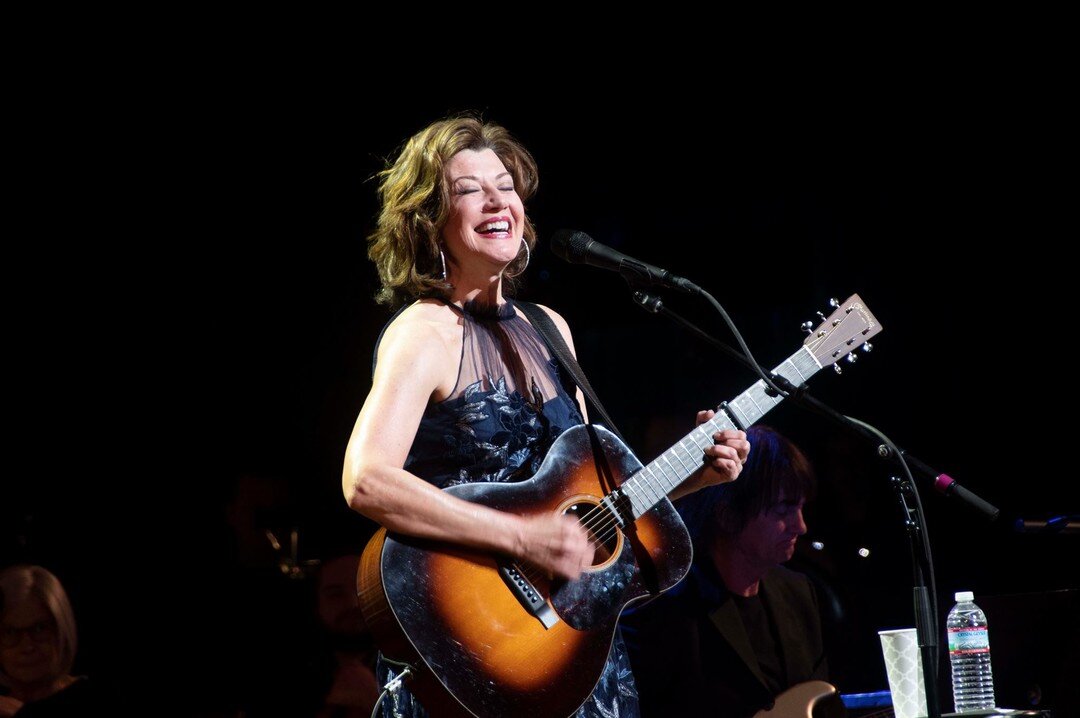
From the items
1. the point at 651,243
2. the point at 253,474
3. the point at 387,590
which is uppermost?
the point at 651,243

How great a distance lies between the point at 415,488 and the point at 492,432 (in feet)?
1.00

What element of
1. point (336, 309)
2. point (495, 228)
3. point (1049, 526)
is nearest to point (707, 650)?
point (1049, 526)

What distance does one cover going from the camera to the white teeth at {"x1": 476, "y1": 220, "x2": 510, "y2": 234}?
2908mm

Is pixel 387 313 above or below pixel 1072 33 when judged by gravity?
below

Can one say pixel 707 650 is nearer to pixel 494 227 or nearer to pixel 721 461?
pixel 721 461

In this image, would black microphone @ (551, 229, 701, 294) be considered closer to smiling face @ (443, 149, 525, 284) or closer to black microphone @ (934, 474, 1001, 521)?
smiling face @ (443, 149, 525, 284)

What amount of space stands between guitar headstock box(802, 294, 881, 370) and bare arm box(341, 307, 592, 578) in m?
1.07

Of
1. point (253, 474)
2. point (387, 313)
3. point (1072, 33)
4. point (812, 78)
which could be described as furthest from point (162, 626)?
point (1072, 33)

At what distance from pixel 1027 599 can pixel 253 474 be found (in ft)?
13.2

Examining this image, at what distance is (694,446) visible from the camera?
9.85 feet

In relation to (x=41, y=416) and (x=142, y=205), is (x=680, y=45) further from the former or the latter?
(x=41, y=416)

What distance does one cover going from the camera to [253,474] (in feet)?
18.8

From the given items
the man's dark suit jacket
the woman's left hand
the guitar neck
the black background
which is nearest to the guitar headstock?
the guitar neck

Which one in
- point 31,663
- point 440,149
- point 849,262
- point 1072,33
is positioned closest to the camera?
point 440,149
